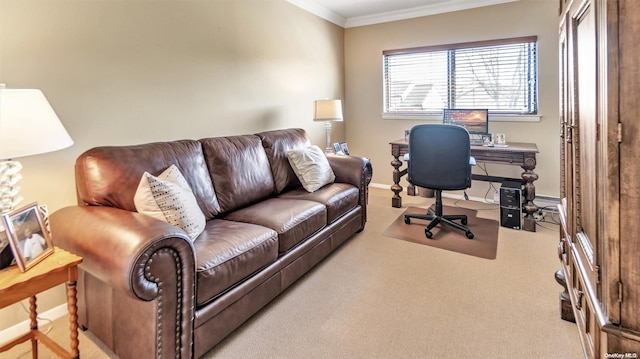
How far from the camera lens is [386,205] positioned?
4.34 meters

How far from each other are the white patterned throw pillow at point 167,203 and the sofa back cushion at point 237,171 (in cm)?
57

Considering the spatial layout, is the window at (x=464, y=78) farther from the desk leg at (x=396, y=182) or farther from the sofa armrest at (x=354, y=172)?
the sofa armrest at (x=354, y=172)

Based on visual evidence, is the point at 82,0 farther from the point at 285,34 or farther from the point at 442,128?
the point at 442,128

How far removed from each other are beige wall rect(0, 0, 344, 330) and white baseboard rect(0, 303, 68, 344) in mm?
36

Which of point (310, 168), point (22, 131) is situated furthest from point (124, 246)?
point (310, 168)

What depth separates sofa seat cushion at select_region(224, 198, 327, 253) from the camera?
2.28 m

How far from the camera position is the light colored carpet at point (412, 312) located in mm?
1792

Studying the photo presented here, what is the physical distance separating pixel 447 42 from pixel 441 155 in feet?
6.58

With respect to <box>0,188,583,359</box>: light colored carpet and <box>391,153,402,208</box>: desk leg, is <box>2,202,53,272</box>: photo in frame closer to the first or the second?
<box>0,188,583,359</box>: light colored carpet

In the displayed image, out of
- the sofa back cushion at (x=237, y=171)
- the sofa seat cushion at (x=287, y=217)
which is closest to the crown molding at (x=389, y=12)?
the sofa back cushion at (x=237, y=171)

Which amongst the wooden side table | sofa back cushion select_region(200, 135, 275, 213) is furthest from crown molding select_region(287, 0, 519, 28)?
the wooden side table

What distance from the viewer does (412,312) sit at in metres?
2.11

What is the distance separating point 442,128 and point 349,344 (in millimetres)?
1989

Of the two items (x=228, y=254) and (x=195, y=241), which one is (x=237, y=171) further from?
(x=228, y=254)
